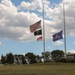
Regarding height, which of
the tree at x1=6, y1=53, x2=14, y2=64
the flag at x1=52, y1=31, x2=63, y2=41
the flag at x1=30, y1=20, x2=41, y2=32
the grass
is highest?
the flag at x1=30, y1=20, x2=41, y2=32

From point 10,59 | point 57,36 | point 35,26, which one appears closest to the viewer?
point 35,26

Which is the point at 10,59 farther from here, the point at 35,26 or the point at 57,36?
the point at 35,26

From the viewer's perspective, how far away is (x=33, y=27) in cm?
6300

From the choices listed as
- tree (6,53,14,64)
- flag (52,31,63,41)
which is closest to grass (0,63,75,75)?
flag (52,31,63,41)

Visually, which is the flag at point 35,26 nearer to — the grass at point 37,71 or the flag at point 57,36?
the flag at point 57,36

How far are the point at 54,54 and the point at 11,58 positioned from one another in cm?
2626

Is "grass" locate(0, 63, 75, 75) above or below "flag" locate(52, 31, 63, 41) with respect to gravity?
below

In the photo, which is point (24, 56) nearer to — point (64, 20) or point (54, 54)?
point (54, 54)

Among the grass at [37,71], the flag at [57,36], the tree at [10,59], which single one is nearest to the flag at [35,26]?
the flag at [57,36]

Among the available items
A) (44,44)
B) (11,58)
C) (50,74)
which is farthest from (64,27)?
(11,58)

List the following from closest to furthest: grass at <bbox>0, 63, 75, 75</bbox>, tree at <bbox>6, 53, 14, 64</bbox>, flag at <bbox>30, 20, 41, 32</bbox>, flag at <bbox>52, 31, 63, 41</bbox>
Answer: grass at <bbox>0, 63, 75, 75</bbox>, flag at <bbox>30, 20, 41, 32</bbox>, flag at <bbox>52, 31, 63, 41</bbox>, tree at <bbox>6, 53, 14, 64</bbox>

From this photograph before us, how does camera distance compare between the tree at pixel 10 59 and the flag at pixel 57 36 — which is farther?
the tree at pixel 10 59

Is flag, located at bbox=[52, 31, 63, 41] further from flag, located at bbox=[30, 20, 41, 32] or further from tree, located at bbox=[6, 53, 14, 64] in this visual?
tree, located at bbox=[6, 53, 14, 64]

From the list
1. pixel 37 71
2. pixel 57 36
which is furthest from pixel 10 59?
pixel 37 71
